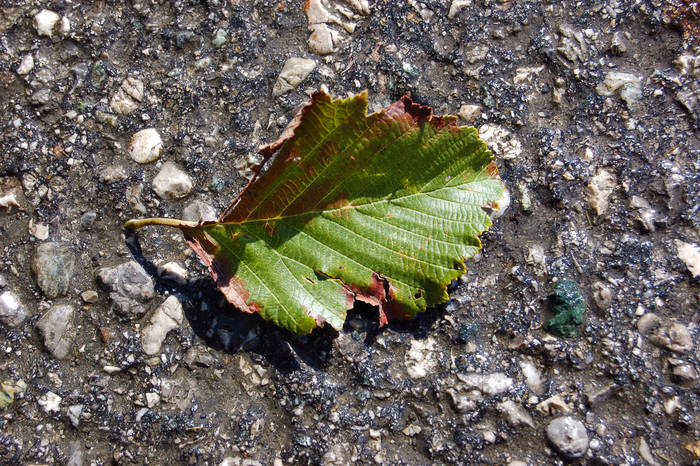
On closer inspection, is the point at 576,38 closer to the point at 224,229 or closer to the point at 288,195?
the point at 288,195

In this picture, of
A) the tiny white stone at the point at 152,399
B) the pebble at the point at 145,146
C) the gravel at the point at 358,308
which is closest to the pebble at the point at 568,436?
the gravel at the point at 358,308

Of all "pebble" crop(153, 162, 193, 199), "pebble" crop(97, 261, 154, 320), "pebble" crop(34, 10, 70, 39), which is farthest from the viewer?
"pebble" crop(34, 10, 70, 39)

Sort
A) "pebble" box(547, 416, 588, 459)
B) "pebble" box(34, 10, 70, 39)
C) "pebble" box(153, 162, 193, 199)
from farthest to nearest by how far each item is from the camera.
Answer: "pebble" box(34, 10, 70, 39) < "pebble" box(153, 162, 193, 199) < "pebble" box(547, 416, 588, 459)

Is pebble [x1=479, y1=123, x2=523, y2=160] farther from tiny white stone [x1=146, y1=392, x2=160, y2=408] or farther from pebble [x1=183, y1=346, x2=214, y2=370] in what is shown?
tiny white stone [x1=146, y1=392, x2=160, y2=408]

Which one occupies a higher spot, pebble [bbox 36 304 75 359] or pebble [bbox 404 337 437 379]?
pebble [bbox 404 337 437 379]

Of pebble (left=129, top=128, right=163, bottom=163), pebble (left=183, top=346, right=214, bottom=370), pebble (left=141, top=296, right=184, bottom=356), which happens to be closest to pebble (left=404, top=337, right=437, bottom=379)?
pebble (left=183, top=346, right=214, bottom=370)

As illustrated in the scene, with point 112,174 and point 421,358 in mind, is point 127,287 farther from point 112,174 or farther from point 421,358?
point 421,358
